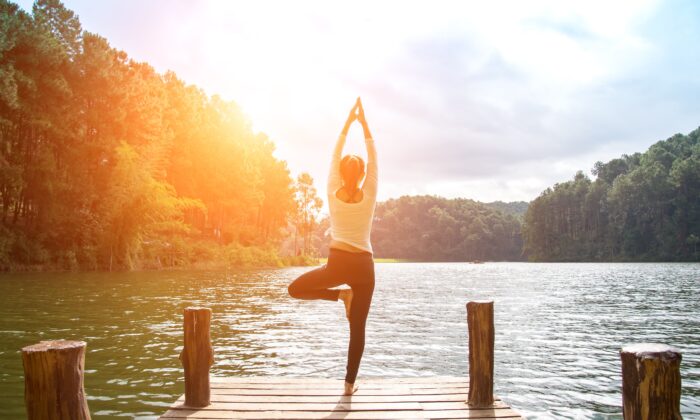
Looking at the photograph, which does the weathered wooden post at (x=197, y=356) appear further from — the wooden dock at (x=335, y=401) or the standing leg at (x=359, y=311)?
the standing leg at (x=359, y=311)

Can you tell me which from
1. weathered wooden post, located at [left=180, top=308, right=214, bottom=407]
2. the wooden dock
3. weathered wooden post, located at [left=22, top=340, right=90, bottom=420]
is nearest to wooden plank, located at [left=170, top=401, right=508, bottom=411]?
the wooden dock

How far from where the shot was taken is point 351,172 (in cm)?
524

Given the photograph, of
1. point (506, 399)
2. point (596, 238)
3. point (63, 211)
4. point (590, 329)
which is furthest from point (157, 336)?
point (596, 238)

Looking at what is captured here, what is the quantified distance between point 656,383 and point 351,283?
110 inches

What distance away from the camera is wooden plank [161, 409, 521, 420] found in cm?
514

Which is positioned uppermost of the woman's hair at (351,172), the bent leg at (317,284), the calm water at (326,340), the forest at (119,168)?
the forest at (119,168)

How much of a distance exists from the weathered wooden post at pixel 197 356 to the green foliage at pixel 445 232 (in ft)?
450

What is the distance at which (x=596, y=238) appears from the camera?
11075 centimetres

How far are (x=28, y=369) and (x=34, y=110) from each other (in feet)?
122

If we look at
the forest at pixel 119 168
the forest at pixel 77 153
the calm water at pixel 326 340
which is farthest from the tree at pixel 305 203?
the calm water at pixel 326 340

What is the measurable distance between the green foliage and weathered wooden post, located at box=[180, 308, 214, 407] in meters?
137

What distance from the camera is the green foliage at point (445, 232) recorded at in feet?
464

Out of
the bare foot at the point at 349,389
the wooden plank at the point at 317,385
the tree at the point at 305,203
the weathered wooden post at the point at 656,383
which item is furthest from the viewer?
the tree at the point at 305,203

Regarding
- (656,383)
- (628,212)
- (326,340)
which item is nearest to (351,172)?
(656,383)
